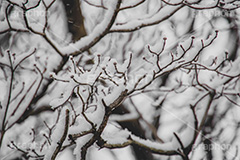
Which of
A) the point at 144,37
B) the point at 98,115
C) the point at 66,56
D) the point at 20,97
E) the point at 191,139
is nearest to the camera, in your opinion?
the point at 98,115

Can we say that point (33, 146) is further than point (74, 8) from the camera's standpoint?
No

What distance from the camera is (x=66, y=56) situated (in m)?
2.75

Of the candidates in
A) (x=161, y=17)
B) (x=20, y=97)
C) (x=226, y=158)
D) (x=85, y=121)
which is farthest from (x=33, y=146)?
(x=226, y=158)

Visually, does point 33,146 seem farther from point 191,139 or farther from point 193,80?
point 193,80

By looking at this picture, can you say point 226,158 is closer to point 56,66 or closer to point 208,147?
point 208,147

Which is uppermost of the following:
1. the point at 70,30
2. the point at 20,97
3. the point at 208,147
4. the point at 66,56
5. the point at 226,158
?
the point at 70,30

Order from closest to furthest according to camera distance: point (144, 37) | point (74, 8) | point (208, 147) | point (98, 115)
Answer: point (98, 115) → point (74, 8) → point (208, 147) → point (144, 37)

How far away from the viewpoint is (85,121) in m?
1.46

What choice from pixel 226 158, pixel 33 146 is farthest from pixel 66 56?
pixel 226 158

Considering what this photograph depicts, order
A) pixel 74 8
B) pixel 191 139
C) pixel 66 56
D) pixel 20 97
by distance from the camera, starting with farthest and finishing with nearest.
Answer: pixel 74 8
pixel 20 97
pixel 66 56
pixel 191 139

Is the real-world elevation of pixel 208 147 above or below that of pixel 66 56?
below

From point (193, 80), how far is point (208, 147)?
1.78 m

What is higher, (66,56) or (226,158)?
(66,56)

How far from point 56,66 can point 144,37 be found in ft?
10.3
